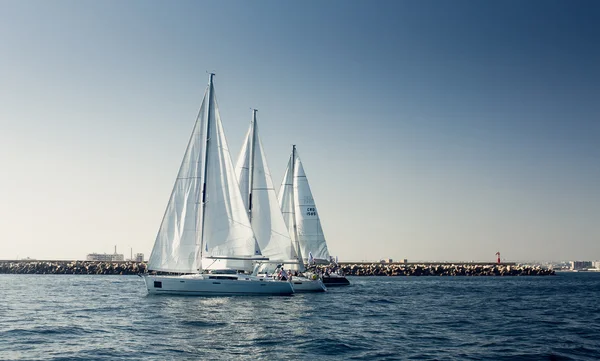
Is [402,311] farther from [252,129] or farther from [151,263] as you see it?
[252,129]

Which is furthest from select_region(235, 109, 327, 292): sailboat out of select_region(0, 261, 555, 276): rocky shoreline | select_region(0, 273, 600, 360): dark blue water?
select_region(0, 261, 555, 276): rocky shoreline

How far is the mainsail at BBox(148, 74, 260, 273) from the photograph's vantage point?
42.2 meters

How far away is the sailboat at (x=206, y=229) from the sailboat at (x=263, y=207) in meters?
6.14

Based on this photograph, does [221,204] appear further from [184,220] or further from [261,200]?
[261,200]

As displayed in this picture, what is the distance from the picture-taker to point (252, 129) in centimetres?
5216

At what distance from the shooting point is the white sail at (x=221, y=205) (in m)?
43.2

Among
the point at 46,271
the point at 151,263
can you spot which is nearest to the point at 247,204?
the point at 151,263

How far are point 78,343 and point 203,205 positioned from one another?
67.1 feet

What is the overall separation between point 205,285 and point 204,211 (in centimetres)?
572

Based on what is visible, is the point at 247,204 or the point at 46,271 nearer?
the point at 247,204

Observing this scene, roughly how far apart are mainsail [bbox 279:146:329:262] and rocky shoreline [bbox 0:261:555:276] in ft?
168

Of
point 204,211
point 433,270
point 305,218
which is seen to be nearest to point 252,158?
point 204,211

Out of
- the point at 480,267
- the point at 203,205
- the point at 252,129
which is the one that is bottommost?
the point at 480,267

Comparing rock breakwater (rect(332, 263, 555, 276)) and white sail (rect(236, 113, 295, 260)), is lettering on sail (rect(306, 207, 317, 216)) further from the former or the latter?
rock breakwater (rect(332, 263, 555, 276))
